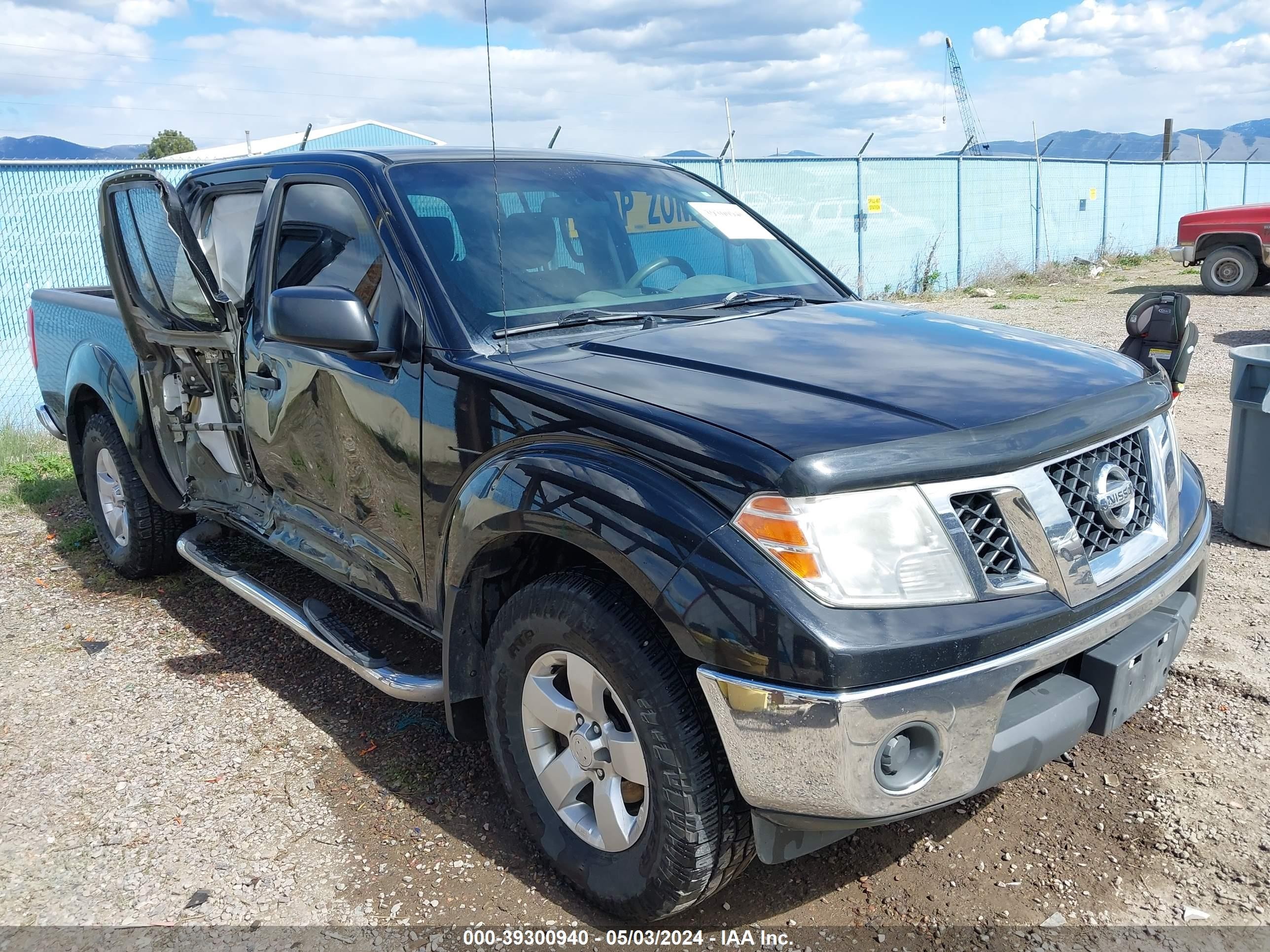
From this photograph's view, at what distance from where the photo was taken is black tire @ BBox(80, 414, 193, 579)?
475 centimetres

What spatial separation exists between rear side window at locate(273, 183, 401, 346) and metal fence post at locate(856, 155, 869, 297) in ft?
46.0

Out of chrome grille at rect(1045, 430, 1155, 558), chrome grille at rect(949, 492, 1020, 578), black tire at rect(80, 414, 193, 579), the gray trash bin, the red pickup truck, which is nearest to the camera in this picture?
chrome grille at rect(949, 492, 1020, 578)

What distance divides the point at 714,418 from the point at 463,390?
810mm

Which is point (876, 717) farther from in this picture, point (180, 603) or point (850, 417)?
point (180, 603)

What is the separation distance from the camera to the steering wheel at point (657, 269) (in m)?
3.23

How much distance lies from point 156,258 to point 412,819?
8.46ft

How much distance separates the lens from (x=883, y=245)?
1739 cm

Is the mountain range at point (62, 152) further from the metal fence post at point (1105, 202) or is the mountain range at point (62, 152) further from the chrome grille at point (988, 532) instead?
the metal fence post at point (1105, 202)

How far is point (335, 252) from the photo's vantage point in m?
3.25

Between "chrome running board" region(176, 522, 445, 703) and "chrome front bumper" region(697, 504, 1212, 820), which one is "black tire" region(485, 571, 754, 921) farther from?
"chrome running board" region(176, 522, 445, 703)

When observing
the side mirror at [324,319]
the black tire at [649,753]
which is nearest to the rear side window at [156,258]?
the side mirror at [324,319]

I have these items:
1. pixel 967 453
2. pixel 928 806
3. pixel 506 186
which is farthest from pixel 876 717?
pixel 506 186

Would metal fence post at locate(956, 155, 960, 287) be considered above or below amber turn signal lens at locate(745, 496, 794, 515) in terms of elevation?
above

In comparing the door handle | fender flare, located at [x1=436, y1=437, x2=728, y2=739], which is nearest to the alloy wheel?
fender flare, located at [x1=436, y1=437, x2=728, y2=739]
